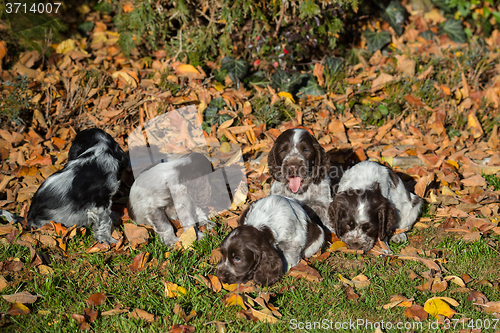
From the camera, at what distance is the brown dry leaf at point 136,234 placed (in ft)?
15.7

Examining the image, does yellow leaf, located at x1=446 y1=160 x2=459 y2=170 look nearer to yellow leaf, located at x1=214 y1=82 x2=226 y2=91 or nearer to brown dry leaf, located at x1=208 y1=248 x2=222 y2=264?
yellow leaf, located at x1=214 y1=82 x2=226 y2=91

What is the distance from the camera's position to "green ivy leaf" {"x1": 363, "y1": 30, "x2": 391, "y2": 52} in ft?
27.8

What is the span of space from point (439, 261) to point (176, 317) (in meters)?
2.77

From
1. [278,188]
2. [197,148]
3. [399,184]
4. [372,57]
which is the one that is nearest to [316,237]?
[278,188]

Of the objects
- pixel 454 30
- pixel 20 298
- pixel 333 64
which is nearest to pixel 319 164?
pixel 333 64

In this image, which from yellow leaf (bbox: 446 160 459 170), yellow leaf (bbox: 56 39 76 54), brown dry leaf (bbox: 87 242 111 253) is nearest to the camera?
brown dry leaf (bbox: 87 242 111 253)

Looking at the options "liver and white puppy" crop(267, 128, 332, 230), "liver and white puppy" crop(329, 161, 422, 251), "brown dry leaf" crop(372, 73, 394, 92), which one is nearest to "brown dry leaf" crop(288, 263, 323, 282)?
"liver and white puppy" crop(329, 161, 422, 251)

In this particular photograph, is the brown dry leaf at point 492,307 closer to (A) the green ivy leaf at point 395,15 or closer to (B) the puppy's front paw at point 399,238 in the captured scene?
(B) the puppy's front paw at point 399,238

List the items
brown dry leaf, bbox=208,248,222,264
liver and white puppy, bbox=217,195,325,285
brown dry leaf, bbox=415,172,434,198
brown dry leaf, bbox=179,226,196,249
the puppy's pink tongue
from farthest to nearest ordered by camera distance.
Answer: brown dry leaf, bbox=415,172,434,198, the puppy's pink tongue, brown dry leaf, bbox=179,226,196,249, brown dry leaf, bbox=208,248,222,264, liver and white puppy, bbox=217,195,325,285

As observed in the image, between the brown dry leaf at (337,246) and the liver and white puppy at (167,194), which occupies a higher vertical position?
the liver and white puppy at (167,194)

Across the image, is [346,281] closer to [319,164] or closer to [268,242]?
[268,242]

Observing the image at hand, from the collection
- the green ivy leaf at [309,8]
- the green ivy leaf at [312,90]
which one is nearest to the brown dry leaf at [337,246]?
the green ivy leaf at [312,90]

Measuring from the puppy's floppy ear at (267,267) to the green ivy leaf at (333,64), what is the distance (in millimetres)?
4546

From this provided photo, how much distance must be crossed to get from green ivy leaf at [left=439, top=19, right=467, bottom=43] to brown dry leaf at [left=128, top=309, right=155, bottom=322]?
830 centimetres
